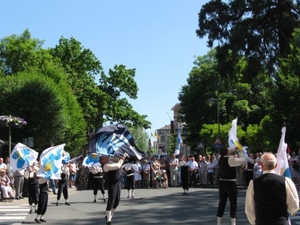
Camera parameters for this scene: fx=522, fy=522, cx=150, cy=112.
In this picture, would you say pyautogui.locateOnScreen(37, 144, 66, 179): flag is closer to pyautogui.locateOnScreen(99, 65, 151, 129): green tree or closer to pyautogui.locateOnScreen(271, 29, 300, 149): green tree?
pyautogui.locateOnScreen(271, 29, 300, 149): green tree

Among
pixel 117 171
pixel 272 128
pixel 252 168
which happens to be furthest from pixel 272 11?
pixel 117 171

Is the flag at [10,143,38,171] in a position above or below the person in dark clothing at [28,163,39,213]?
above

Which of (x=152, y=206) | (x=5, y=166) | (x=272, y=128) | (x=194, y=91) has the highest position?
(x=194, y=91)

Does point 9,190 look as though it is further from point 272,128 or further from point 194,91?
point 194,91

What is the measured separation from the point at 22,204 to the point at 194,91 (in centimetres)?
4008

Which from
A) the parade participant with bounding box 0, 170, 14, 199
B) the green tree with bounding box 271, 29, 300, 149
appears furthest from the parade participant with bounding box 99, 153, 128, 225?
the green tree with bounding box 271, 29, 300, 149

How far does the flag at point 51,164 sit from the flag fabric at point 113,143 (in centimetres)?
131

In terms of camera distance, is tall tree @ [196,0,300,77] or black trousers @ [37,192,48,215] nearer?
black trousers @ [37,192,48,215]

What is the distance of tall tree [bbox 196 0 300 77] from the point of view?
110ft

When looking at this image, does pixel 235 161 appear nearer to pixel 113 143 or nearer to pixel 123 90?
pixel 113 143

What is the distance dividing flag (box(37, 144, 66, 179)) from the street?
131cm

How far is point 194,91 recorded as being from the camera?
58312mm

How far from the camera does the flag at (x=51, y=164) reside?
48.2 feet

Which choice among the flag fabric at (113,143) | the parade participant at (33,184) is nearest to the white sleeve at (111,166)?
the flag fabric at (113,143)
